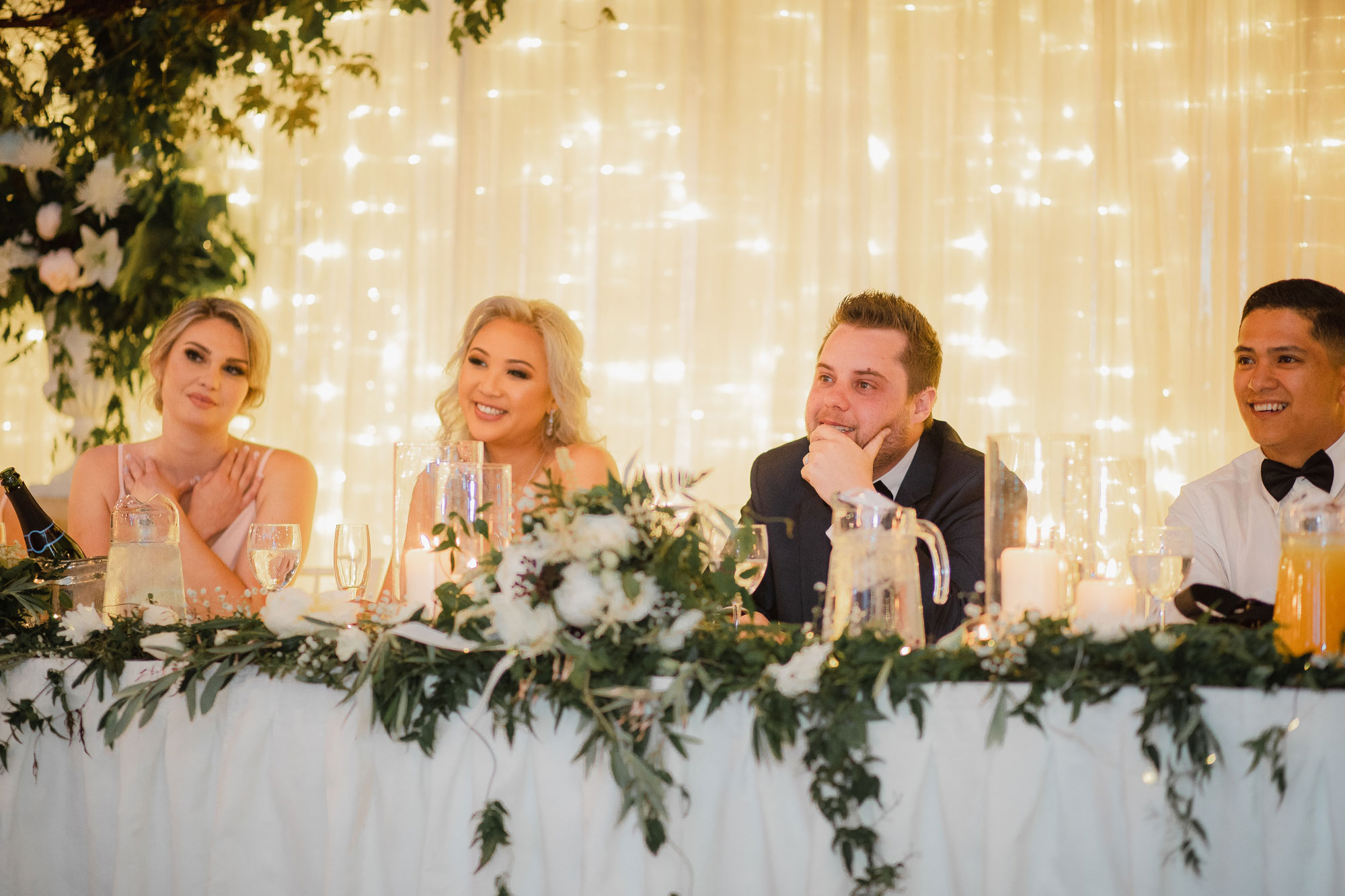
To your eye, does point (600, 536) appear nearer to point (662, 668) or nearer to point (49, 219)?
point (662, 668)

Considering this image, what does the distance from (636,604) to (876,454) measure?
4.25ft

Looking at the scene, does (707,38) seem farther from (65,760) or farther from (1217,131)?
(65,760)

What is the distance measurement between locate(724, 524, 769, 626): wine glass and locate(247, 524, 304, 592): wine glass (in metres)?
0.76

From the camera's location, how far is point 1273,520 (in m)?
2.55

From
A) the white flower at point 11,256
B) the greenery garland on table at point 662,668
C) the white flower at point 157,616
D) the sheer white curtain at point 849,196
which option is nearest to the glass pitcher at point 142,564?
the white flower at point 157,616

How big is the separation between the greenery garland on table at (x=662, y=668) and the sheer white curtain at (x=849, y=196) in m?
2.78

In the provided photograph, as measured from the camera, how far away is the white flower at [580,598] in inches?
54.9

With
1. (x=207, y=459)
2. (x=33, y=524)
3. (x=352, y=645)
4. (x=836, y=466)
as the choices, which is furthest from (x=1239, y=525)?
(x=207, y=459)

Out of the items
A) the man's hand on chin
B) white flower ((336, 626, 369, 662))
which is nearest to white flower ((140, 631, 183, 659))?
white flower ((336, 626, 369, 662))

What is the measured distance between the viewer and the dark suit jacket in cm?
243

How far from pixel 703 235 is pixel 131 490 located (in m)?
2.17

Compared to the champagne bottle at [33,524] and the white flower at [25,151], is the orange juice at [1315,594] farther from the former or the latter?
the white flower at [25,151]

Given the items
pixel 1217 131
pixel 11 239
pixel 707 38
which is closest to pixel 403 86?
pixel 707 38

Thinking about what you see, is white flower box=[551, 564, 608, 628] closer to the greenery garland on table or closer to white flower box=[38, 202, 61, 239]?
the greenery garland on table
